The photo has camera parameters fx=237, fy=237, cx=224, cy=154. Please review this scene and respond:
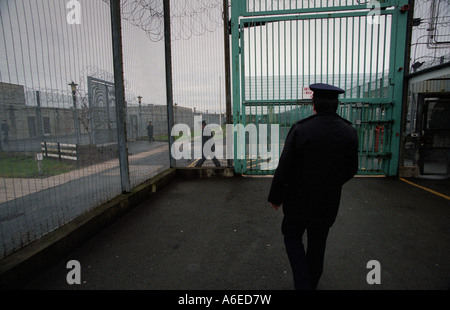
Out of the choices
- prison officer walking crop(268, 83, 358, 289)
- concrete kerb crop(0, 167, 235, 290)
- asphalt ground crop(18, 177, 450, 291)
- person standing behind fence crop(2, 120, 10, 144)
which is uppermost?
person standing behind fence crop(2, 120, 10, 144)

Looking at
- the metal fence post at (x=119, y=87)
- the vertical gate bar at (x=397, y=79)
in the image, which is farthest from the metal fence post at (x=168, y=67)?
the vertical gate bar at (x=397, y=79)

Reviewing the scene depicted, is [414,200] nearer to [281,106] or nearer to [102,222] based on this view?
[281,106]

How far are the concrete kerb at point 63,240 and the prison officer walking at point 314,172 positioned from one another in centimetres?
242

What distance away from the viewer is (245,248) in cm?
297

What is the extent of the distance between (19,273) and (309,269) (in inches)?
105

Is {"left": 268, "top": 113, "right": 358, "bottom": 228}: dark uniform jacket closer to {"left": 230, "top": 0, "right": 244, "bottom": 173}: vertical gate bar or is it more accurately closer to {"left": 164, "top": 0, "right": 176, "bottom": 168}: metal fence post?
{"left": 230, "top": 0, "right": 244, "bottom": 173}: vertical gate bar

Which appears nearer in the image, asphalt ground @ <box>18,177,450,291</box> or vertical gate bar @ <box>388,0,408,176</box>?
asphalt ground @ <box>18,177,450,291</box>

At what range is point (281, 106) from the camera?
631 centimetres

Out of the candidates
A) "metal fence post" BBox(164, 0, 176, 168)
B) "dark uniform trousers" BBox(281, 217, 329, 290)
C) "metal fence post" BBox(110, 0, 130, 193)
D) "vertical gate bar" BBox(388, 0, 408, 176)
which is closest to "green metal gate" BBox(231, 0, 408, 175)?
"vertical gate bar" BBox(388, 0, 408, 176)

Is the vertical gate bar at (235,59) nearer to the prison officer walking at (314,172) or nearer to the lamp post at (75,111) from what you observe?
the lamp post at (75,111)

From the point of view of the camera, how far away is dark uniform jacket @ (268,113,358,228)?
1875 mm

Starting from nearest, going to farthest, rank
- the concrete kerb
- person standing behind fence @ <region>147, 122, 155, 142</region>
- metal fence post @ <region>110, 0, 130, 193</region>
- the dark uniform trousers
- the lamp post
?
the dark uniform trousers → the concrete kerb → the lamp post → metal fence post @ <region>110, 0, 130, 193</region> → person standing behind fence @ <region>147, 122, 155, 142</region>

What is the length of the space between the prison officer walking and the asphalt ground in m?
0.65

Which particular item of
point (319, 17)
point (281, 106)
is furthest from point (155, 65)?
point (319, 17)
